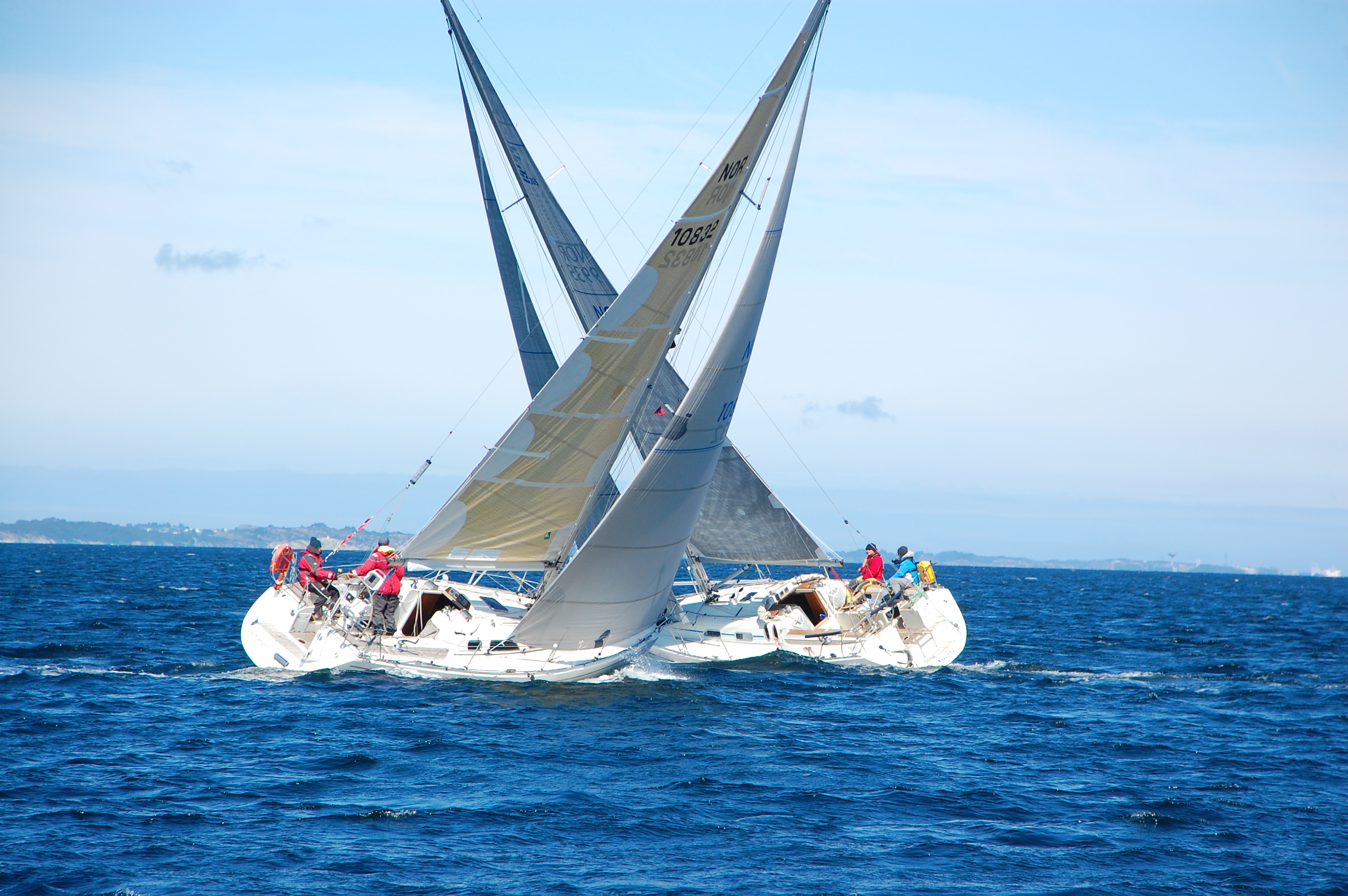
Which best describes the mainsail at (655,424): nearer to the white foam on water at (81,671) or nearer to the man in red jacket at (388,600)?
the man in red jacket at (388,600)

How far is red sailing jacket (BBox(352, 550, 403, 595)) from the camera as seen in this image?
18000mm

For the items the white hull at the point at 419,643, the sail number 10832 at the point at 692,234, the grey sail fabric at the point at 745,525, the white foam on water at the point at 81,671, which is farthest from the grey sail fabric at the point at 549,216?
the white foam on water at the point at 81,671

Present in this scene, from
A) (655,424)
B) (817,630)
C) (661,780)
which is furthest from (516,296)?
(661,780)

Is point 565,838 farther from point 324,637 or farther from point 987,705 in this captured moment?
point 987,705

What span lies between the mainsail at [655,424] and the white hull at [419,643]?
388 cm

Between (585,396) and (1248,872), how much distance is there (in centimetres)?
1124

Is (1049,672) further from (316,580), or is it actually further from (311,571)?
(311,571)

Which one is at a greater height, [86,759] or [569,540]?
[569,540]

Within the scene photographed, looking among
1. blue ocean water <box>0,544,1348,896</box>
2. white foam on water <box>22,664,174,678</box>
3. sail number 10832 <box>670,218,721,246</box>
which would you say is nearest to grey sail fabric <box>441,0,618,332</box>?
sail number 10832 <box>670,218,721,246</box>

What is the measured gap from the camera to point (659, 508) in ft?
53.7

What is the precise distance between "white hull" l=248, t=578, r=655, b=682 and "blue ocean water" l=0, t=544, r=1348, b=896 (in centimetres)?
38

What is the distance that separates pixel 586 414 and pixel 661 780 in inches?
278

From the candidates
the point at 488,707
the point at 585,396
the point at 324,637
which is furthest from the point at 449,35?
the point at 488,707

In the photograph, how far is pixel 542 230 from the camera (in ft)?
72.7
